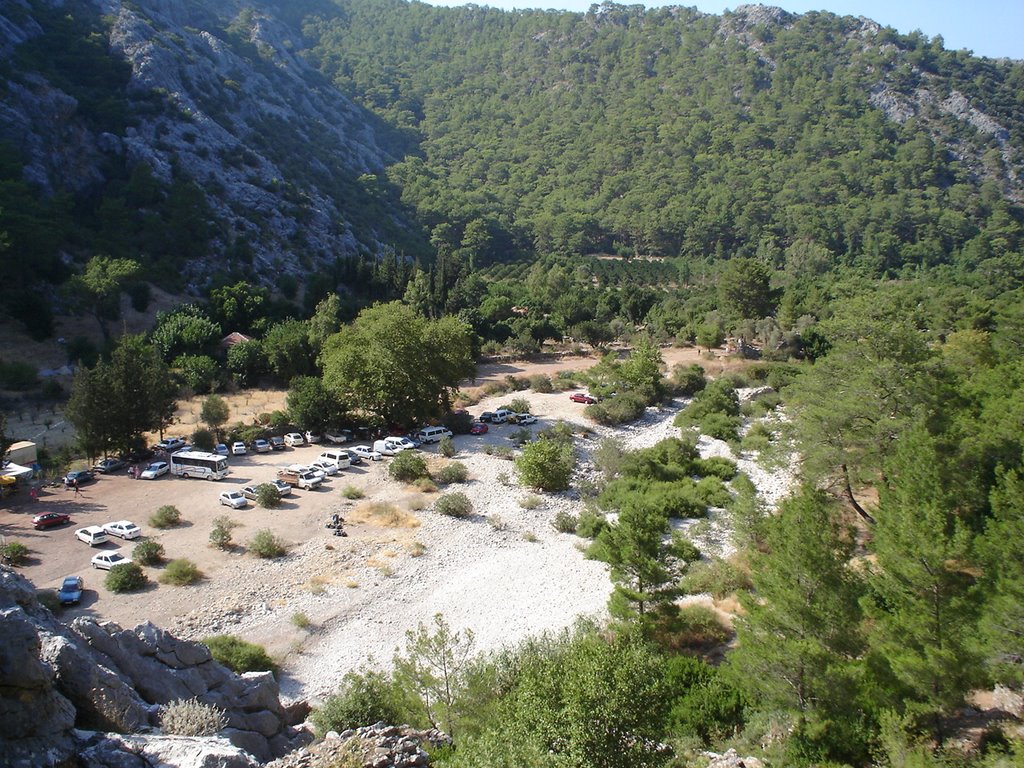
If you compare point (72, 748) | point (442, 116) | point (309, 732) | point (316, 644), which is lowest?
point (316, 644)

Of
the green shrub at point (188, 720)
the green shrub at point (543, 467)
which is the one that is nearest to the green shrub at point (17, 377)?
the green shrub at point (543, 467)

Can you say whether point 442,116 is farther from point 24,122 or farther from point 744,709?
point 744,709

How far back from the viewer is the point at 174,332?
155 feet

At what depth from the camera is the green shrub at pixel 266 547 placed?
23797 millimetres

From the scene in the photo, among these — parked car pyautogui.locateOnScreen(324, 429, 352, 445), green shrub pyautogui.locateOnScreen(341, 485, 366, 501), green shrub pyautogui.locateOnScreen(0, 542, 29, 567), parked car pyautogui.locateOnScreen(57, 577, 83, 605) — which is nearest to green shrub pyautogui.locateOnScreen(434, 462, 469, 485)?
green shrub pyautogui.locateOnScreen(341, 485, 366, 501)

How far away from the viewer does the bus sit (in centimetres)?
3086

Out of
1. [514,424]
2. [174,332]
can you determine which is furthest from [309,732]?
[174,332]

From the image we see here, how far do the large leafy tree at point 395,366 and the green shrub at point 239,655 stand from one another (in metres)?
20.4

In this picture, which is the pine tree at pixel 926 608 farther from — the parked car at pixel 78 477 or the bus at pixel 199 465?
the parked car at pixel 78 477

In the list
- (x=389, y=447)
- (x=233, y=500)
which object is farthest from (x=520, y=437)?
(x=233, y=500)

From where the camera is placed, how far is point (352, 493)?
29.7 m

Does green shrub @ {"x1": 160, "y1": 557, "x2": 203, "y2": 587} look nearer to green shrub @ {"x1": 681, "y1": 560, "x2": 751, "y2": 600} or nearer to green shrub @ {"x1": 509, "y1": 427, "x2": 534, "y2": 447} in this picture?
green shrub @ {"x1": 681, "y1": 560, "x2": 751, "y2": 600}

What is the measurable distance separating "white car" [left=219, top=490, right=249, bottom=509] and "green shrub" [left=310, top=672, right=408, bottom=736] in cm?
1582

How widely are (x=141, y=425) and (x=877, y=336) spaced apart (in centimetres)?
3330
